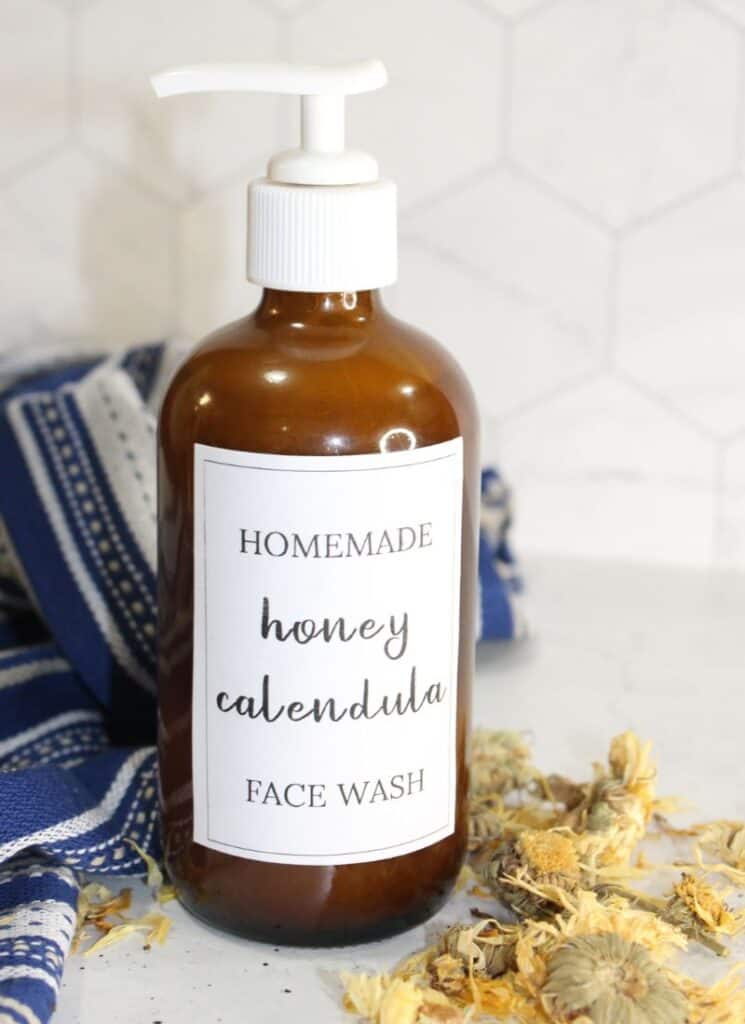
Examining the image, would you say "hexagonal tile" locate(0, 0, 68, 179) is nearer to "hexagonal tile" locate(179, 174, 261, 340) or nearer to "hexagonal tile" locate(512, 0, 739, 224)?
"hexagonal tile" locate(179, 174, 261, 340)

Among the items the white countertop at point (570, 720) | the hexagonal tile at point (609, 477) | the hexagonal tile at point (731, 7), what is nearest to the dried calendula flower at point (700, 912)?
the white countertop at point (570, 720)

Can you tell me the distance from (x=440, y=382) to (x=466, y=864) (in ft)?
0.64

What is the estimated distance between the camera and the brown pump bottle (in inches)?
18.9

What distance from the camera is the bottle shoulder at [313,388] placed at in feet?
1.56

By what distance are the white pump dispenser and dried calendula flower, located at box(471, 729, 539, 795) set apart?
0.23 meters

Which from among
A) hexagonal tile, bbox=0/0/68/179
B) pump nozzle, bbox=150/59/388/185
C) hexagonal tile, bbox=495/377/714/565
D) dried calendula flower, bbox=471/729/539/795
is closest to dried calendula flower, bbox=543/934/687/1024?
dried calendula flower, bbox=471/729/539/795

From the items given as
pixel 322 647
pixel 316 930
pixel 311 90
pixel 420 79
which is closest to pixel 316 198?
pixel 311 90

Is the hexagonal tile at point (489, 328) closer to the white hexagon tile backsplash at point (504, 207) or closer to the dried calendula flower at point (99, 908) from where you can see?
the white hexagon tile backsplash at point (504, 207)

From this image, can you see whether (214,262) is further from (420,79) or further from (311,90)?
(311,90)

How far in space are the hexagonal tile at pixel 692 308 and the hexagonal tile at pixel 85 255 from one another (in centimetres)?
27

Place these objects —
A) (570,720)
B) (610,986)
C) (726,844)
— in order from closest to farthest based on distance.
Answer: (610,986), (726,844), (570,720)

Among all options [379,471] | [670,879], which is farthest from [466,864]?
[379,471]

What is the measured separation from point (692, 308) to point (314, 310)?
40cm

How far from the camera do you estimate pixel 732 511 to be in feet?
2.89
